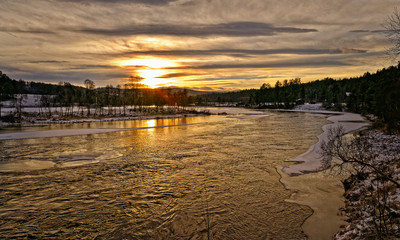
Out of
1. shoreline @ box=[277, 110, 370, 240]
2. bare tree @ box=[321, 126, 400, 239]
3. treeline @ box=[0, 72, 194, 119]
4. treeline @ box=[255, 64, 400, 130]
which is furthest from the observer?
treeline @ box=[0, 72, 194, 119]

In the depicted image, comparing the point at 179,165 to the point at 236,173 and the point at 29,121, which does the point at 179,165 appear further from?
the point at 29,121

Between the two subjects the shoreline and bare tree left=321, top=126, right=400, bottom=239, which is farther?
the shoreline

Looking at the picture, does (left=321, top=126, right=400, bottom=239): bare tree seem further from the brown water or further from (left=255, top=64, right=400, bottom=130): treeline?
(left=255, top=64, right=400, bottom=130): treeline

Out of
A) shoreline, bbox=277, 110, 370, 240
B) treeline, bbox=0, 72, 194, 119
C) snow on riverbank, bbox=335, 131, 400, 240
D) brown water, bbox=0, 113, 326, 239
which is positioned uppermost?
treeline, bbox=0, 72, 194, 119

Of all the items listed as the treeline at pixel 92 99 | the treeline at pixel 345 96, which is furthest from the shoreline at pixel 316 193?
the treeline at pixel 92 99

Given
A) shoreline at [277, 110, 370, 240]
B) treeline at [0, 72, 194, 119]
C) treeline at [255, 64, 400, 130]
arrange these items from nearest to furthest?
shoreline at [277, 110, 370, 240]
treeline at [255, 64, 400, 130]
treeline at [0, 72, 194, 119]

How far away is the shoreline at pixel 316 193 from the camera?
30.1ft

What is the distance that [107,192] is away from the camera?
43.2 feet

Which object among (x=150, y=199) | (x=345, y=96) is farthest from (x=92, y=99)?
(x=345, y=96)

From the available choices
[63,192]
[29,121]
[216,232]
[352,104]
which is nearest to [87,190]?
[63,192]

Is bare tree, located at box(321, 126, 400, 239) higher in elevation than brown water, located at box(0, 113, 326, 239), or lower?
higher

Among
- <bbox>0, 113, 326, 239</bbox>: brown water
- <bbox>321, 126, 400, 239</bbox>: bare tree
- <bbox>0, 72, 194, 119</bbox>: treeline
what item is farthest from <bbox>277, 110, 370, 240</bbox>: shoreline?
<bbox>0, 72, 194, 119</bbox>: treeline

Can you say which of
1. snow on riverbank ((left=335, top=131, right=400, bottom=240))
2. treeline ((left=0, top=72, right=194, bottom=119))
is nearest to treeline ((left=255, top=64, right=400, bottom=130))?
snow on riverbank ((left=335, top=131, right=400, bottom=240))

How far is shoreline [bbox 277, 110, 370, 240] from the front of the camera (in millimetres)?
9172
